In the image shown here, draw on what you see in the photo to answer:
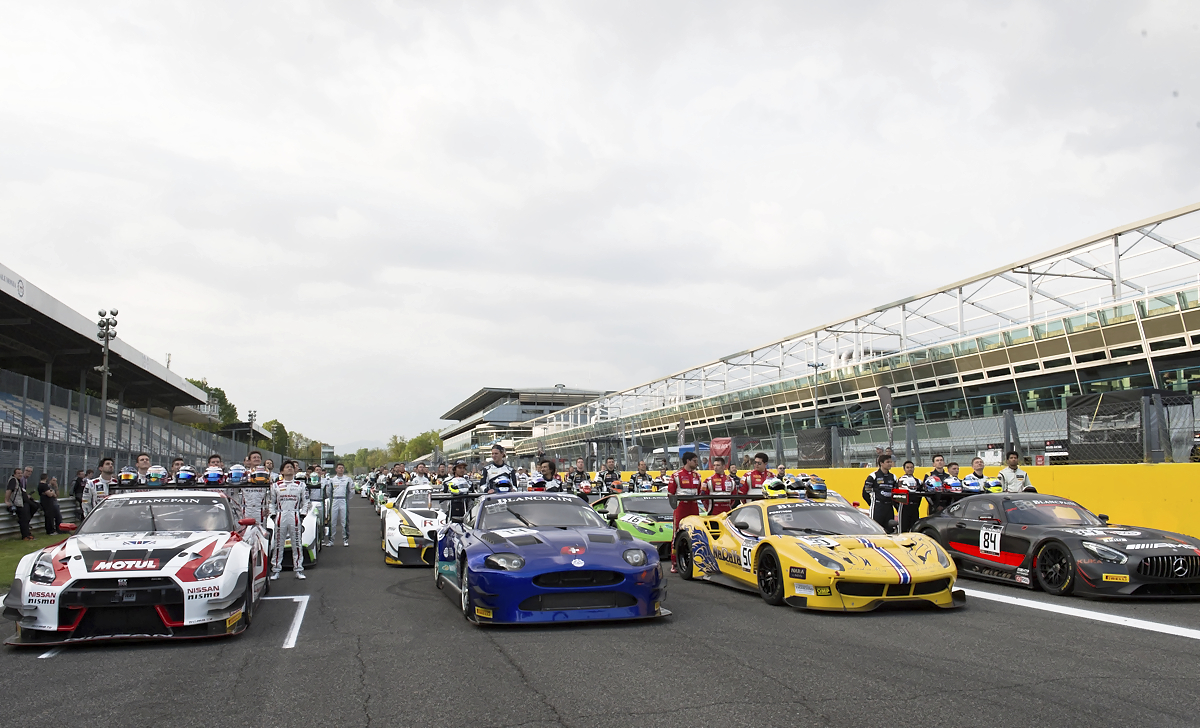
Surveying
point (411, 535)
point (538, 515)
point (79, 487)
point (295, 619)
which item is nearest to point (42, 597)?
point (295, 619)

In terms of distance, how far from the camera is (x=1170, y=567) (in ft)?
29.1

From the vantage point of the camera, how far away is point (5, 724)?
477cm

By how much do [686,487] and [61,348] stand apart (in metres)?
28.3

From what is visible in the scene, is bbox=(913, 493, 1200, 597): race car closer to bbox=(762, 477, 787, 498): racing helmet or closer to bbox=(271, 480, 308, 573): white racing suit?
bbox=(762, 477, 787, 498): racing helmet

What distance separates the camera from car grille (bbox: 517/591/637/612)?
25.0ft

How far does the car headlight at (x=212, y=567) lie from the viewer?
23.6 ft

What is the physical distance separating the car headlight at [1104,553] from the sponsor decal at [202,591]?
8.61 m

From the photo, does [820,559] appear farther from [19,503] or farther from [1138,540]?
[19,503]

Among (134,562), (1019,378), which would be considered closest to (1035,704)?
(134,562)

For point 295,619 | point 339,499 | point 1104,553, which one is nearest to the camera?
point 295,619

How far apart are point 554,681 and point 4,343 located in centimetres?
3122

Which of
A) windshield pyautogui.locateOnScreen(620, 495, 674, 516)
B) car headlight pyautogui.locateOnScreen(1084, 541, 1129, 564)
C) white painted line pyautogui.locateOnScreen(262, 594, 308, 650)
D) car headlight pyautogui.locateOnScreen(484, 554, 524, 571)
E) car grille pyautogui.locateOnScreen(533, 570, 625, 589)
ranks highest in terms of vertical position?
windshield pyautogui.locateOnScreen(620, 495, 674, 516)

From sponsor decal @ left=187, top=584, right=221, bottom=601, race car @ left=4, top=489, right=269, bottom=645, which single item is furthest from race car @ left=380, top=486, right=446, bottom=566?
sponsor decal @ left=187, top=584, right=221, bottom=601

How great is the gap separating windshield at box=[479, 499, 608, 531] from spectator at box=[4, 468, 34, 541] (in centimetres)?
1415
